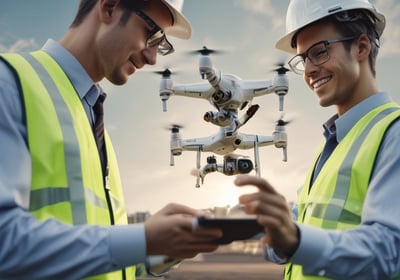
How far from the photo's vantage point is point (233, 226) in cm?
182

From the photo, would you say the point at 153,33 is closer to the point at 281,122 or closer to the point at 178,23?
the point at 178,23

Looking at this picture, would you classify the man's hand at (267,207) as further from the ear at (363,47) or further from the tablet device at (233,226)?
the ear at (363,47)

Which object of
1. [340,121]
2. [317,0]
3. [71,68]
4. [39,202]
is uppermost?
[317,0]

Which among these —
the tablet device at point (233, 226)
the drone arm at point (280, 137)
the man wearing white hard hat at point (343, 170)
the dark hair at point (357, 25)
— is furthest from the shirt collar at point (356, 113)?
the drone arm at point (280, 137)

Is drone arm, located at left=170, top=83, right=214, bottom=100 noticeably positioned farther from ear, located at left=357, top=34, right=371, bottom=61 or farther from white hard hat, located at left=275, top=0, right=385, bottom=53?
ear, located at left=357, top=34, right=371, bottom=61

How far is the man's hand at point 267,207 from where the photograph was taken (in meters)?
1.86

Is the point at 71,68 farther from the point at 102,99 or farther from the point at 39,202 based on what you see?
the point at 39,202

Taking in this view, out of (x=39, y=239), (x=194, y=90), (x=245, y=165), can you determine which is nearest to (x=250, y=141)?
(x=245, y=165)

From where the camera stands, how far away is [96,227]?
1.92 m

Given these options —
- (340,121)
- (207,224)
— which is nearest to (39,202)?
(207,224)

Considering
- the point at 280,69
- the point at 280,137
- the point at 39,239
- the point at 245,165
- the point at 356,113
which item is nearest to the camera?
the point at 39,239

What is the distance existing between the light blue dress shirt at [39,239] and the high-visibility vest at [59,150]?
0.10 m

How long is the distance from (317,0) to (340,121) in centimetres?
95

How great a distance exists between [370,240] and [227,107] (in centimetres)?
2043
